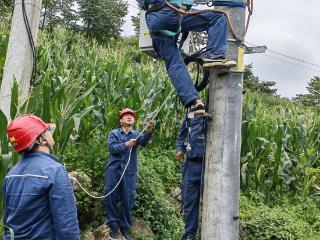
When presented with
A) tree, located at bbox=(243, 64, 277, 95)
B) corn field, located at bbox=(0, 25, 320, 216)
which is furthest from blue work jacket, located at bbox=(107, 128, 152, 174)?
tree, located at bbox=(243, 64, 277, 95)

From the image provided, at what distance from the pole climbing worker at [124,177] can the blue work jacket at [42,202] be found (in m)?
2.85

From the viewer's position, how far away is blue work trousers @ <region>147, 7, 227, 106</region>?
3.55 meters

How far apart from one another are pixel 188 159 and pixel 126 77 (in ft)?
12.7

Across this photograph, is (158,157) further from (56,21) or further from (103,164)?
(56,21)

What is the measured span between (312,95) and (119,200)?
89.6ft

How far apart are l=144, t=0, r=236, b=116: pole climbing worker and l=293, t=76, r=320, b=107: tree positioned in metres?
27.5

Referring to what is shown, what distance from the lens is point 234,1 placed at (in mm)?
3451

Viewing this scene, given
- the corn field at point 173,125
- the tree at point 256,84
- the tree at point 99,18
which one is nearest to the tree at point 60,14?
the tree at point 99,18

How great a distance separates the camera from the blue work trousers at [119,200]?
6117mm

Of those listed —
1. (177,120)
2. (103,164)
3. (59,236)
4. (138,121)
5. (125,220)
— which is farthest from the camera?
(177,120)

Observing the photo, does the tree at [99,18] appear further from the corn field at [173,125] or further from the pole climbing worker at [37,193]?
the pole climbing worker at [37,193]

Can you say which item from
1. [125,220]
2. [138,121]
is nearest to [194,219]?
[125,220]

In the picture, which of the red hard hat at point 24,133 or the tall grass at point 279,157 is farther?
the tall grass at point 279,157

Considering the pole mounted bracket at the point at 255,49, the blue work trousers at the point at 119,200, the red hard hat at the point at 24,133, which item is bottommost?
the blue work trousers at the point at 119,200
